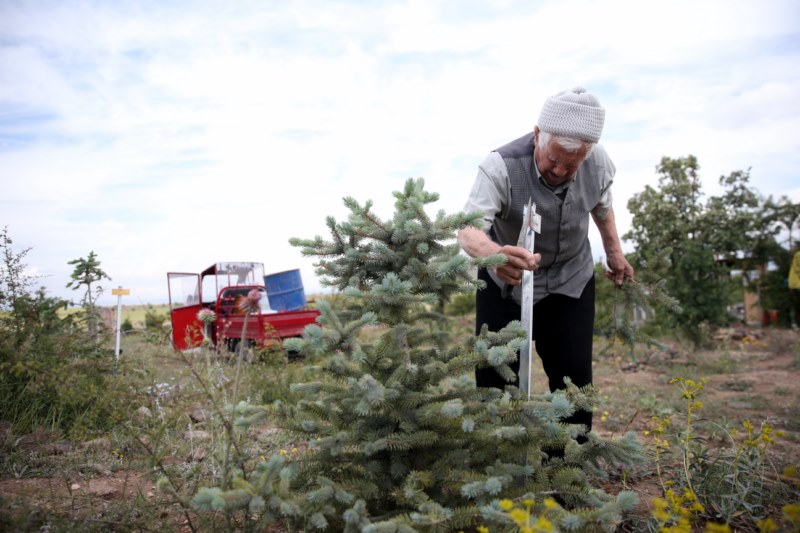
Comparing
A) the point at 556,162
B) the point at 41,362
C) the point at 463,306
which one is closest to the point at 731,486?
the point at 556,162

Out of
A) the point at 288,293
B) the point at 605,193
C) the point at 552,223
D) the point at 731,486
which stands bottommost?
the point at 731,486

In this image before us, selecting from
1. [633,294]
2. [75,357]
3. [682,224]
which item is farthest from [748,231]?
[75,357]

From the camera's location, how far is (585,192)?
132 inches

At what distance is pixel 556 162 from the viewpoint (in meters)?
3.02

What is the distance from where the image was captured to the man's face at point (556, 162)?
9.68ft

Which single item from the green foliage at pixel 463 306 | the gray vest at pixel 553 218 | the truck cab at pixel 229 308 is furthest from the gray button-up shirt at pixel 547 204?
the green foliage at pixel 463 306

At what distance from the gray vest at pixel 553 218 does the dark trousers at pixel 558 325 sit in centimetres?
9

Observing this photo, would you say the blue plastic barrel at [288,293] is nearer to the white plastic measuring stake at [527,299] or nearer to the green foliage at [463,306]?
the green foliage at [463,306]

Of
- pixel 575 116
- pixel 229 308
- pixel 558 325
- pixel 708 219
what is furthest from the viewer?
pixel 708 219

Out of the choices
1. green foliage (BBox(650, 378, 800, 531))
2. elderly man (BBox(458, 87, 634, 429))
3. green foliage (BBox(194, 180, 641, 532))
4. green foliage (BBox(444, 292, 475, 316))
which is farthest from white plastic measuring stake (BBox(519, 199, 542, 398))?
green foliage (BBox(444, 292, 475, 316))

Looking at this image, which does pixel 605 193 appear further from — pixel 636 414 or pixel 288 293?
pixel 288 293

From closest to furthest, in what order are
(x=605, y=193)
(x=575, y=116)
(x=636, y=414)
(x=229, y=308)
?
(x=575, y=116)
(x=605, y=193)
(x=636, y=414)
(x=229, y=308)

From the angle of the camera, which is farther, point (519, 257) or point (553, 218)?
point (553, 218)

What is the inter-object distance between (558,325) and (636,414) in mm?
1073
